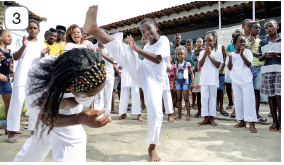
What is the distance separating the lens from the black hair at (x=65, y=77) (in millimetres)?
1268

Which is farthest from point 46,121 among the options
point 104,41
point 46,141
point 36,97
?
point 104,41

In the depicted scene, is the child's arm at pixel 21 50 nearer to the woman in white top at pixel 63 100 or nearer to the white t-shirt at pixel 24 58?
the white t-shirt at pixel 24 58

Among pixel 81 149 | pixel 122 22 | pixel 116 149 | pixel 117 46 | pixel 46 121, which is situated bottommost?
pixel 116 149

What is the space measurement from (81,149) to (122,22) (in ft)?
32.9

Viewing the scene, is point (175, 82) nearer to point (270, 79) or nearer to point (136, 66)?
point (270, 79)

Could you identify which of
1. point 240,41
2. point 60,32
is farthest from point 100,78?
point 60,32

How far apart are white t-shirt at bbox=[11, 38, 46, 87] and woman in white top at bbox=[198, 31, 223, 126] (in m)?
3.03

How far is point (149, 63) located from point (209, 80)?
71.0 inches

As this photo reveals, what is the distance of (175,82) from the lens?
4.62 m

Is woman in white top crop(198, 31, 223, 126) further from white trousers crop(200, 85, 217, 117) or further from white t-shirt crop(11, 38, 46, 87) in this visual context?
white t-shirt crop(11, 38, 46, 87)

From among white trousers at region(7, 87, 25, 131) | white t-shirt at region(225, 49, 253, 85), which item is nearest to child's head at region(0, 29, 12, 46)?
white trousers at region(7, 87, 25, 131)

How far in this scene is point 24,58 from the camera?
3.07m

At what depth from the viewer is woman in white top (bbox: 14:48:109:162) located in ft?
4.21

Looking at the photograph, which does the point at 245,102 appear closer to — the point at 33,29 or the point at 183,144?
the point at 183,144
